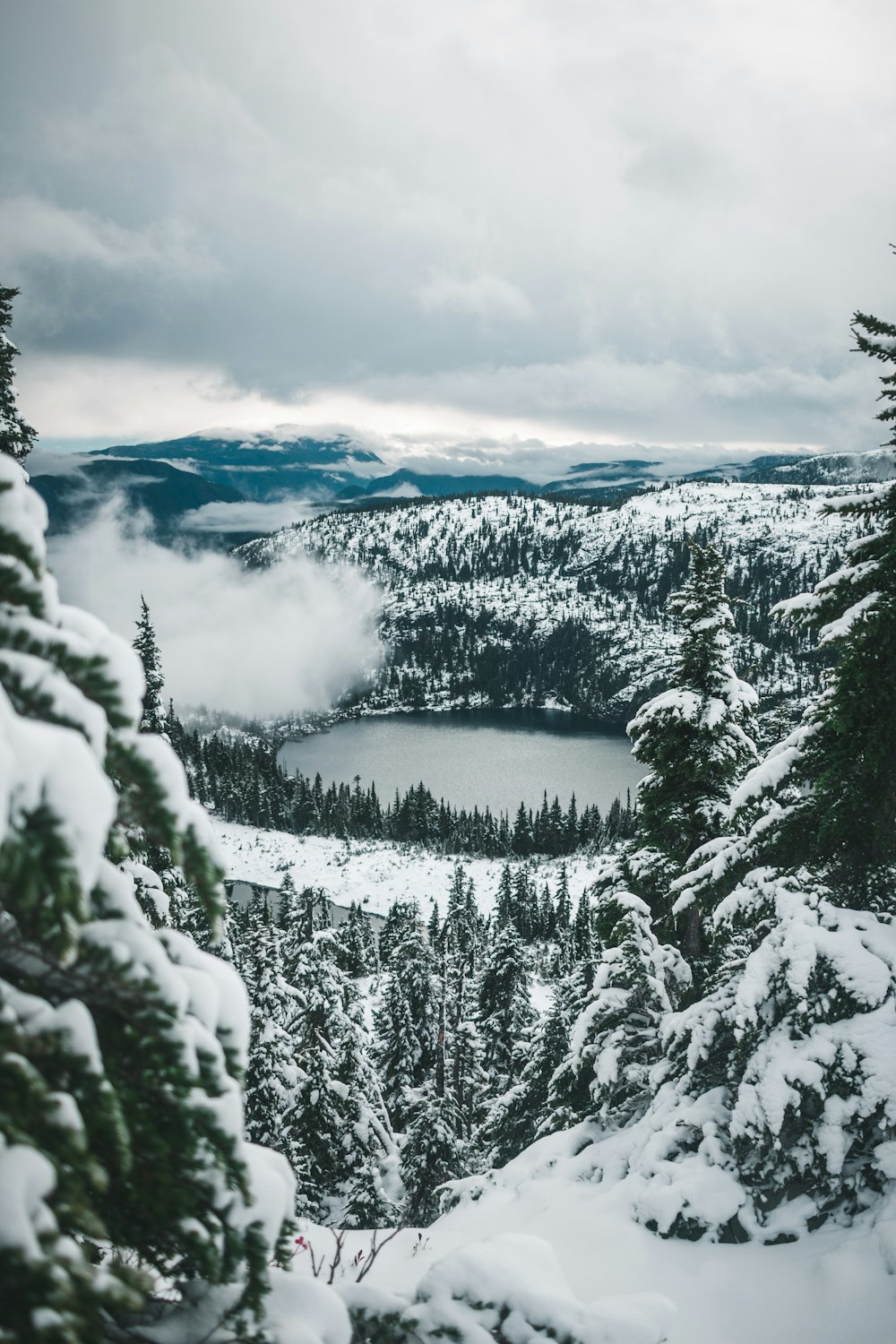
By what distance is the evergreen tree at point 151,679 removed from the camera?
Result: 50.2ft

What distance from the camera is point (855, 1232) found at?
5.92 metres

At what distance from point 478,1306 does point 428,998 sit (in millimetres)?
27629

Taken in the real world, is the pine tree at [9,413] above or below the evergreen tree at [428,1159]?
above

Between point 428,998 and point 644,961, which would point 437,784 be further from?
point 644,961

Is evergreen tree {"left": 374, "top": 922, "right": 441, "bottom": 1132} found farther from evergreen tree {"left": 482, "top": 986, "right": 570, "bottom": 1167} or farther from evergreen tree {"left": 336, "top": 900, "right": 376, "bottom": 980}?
evergreen tree {"left": 336, "top": 900, "right": 376, "bottom": 980}

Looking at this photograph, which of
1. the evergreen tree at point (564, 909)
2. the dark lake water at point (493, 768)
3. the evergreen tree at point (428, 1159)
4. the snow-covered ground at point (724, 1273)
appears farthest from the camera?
the dark lake water at point (493, 768)

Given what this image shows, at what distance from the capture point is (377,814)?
131 m

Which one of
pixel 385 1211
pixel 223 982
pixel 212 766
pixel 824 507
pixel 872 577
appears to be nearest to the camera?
pixel 223 982

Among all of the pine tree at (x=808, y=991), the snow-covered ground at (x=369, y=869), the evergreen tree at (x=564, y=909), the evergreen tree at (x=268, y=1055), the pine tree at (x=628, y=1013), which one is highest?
the pine tree at (x=808, y=991)

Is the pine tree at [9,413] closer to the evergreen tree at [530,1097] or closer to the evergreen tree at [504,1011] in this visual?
the evergreen tree at [530,1097]

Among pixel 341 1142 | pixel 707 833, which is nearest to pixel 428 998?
pixel 341 1142

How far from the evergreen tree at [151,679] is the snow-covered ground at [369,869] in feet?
248

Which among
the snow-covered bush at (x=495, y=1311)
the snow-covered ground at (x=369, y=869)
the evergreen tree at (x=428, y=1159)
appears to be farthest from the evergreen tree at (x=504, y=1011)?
the snow-covered ground at (x=369, y=869)

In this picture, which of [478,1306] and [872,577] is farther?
[872,577]
